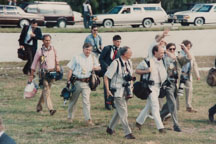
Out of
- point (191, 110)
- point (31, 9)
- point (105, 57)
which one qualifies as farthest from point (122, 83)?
point (31, 9)

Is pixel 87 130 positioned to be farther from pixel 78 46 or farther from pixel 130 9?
pixel 130 9

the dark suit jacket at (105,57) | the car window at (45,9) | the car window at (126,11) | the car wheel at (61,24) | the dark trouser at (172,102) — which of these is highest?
the car window at (45,9)

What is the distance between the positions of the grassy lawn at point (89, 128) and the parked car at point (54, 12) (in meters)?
20.7

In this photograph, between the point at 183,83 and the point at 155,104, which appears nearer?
the point at 155,104

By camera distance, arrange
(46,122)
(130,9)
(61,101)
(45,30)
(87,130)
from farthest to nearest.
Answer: (130,9)
(45,30)
(61,101)
(46,122)
(87,130)

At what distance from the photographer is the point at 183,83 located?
12.1 meters

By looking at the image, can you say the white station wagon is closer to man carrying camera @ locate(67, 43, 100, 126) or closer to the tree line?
the tree line

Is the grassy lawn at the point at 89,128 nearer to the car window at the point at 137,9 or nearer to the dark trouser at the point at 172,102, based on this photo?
the dark trouser at the point at 172,102

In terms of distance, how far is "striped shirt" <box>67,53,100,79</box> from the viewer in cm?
1059

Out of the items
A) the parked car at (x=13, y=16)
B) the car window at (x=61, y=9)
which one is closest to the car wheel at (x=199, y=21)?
the car window at (x=61, y=9)

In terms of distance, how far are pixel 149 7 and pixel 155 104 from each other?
26.6 m

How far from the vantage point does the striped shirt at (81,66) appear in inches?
417

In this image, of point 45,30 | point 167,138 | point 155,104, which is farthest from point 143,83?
point 45,30

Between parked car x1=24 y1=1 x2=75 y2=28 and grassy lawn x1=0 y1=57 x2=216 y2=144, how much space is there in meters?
20.7
